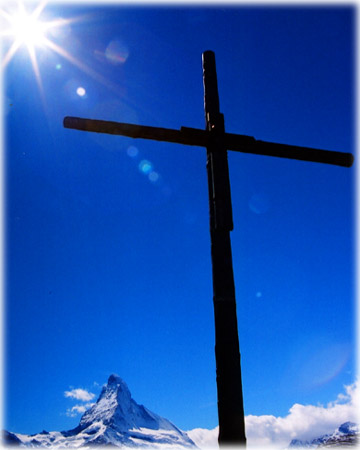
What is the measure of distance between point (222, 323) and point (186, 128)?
221cm

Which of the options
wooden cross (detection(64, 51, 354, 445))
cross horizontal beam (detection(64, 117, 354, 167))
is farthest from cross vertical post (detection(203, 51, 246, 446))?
cross horizontal beam (detection(64, 117, 354, 167))

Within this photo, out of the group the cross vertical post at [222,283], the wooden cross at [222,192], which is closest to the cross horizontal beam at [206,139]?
the wooden cross at [222,192]

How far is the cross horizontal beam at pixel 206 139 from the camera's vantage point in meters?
4.57

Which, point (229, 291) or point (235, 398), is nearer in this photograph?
point (235, 398)

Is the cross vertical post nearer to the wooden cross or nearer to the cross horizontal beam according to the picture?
the wooden cross

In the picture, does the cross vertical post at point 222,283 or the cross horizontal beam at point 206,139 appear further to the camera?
the cross horizontal beam at point 206,139

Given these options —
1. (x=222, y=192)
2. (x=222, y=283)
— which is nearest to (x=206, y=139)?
(x=222, y=192)

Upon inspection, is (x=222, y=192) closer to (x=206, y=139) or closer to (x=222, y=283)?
(x=206, y=139)

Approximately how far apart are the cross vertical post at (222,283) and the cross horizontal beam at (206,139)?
154mm

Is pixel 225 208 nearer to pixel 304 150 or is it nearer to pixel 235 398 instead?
pixel 304 150

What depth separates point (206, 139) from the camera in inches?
188

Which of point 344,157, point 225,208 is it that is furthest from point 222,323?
point 344,157

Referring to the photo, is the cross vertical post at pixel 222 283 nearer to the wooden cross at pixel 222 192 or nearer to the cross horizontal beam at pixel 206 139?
the wooden cross at pixel 222 192

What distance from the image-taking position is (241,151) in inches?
193
